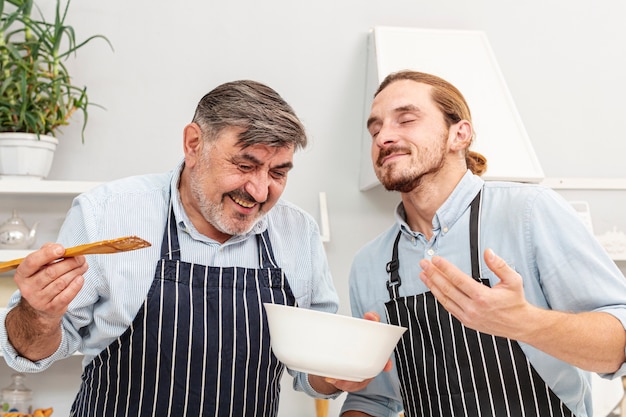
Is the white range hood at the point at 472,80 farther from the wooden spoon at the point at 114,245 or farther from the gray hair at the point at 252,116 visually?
the wooden spoon at the point at 114,245

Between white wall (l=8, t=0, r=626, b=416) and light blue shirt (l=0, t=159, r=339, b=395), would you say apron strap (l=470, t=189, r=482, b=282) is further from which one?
white wall (l=8, t=0, r=626, b=416)

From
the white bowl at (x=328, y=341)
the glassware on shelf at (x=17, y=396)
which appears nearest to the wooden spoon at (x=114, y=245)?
the white bowl at (x=328, y=341)

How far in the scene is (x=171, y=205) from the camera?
1.66 metres

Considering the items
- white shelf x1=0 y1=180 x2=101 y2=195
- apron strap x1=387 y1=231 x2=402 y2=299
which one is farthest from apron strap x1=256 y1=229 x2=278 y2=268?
white shelf x1=0 y1=180 x2=101 y2=195

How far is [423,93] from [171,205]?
0.62 metres

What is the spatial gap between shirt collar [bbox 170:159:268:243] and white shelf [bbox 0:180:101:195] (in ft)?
2.32

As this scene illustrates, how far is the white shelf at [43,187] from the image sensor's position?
225 centimetres

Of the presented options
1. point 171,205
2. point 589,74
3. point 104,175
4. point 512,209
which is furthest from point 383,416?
point 589,74

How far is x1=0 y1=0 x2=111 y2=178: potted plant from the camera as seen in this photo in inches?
88.9

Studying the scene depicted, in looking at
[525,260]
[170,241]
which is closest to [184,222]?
[170,241]

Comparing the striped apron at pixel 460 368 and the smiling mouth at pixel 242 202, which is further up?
the smiling mouth at pixel 242 202

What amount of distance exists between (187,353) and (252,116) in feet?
1.67

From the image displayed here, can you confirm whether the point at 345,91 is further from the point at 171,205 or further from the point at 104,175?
the point at 171,205

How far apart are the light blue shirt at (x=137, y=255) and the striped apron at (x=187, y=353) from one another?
0.03 m
